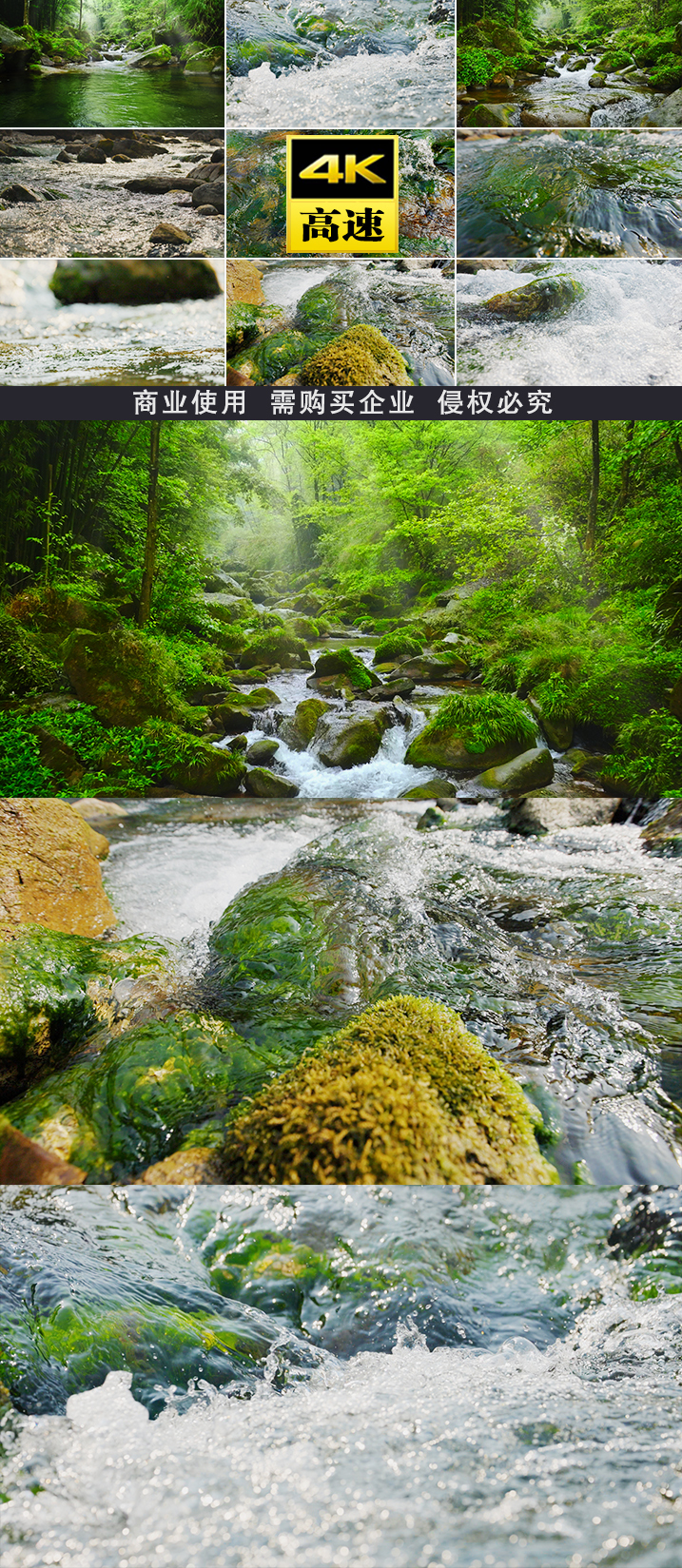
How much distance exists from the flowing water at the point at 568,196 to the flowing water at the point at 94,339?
134 cm

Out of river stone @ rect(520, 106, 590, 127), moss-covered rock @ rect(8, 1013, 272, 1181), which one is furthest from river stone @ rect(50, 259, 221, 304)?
moss-covered rock @ rect(8, 1013, 272, 1181)

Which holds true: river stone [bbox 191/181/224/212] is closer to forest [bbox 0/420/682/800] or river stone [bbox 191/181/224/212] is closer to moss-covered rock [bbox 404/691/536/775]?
forest [bbox 0/420/682/800]

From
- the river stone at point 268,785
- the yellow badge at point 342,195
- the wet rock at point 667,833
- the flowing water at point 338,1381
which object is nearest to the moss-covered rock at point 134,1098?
the flowing water at point 338,1381

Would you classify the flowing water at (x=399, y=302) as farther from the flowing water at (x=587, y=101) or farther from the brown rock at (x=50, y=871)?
the brown rock at (x=50, y=871)

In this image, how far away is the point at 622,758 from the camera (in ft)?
14.2

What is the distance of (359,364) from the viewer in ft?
14.0

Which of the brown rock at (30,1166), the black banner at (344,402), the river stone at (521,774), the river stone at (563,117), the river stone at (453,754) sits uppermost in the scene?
the river stone at (563,117)

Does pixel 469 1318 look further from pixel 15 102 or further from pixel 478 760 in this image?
pixel 15 102

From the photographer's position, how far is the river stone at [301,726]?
4410mm

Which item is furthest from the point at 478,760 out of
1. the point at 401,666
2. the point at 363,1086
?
the point at 363,1086

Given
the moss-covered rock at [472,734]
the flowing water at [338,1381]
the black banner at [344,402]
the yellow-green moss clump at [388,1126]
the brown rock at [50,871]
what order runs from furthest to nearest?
the moss-covered rock at [472,734]
the black banner at [344,402]
the brown rock at [50,871]
the yellow-green moss clump at [388,1126]
the flowing water at [338,1381]

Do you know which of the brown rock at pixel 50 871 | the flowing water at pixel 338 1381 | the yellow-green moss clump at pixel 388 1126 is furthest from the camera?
the brown rock at pixel 50 871

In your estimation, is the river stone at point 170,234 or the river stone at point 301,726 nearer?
the river stone at point 170,234

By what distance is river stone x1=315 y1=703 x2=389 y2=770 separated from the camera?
4.35 metres
